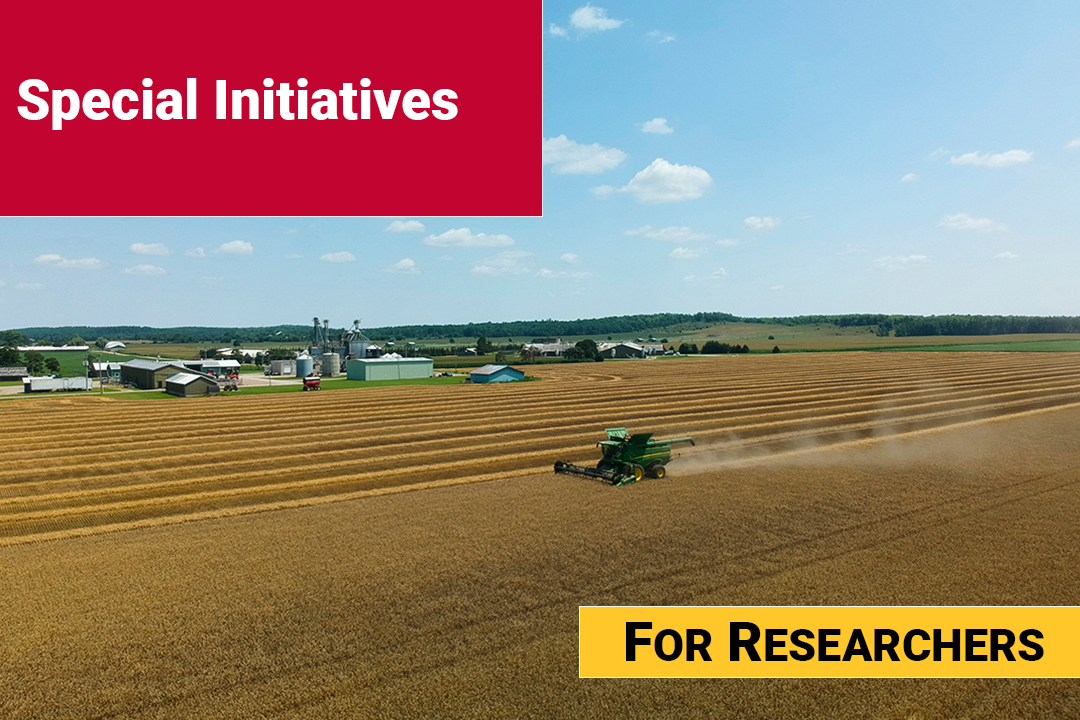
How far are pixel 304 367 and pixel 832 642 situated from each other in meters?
103

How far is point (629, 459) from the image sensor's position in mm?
27109

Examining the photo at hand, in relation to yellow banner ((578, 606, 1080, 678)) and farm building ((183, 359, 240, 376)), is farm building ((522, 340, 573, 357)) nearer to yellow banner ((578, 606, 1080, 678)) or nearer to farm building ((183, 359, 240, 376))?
farm building ((183, 359, 240, 376))

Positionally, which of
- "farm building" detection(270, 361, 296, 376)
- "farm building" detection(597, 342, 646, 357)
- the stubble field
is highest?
"farm building" detection(597, 342, 646, 357)

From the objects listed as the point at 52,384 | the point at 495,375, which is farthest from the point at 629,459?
the point at 52,384

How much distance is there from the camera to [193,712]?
11.0 meters

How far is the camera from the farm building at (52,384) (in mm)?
77062

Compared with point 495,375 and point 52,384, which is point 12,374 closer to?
point 52,384

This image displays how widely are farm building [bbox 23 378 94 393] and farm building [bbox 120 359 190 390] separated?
16.8ft

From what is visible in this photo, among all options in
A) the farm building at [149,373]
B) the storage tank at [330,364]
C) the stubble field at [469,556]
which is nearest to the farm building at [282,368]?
the storage tank at [330,364]

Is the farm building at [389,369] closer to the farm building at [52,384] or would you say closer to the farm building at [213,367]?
the farm building at [213,367]

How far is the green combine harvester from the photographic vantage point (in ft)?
87.8

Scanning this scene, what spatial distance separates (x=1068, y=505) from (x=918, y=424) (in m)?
20.9

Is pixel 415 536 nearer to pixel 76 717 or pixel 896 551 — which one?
pixel 76 717

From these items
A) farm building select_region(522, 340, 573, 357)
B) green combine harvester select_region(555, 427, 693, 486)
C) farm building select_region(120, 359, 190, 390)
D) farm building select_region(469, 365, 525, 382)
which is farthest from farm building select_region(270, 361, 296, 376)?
green combine harvester select_region(555, 427, 693, 486)
